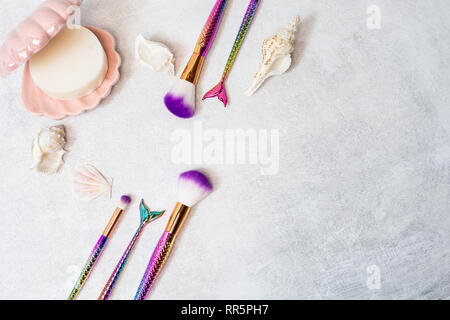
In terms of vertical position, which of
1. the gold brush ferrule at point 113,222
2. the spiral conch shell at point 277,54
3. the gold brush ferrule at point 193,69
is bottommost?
the gold brush ferrule at point 113,222

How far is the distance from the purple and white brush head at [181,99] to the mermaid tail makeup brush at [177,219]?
11 centimetres

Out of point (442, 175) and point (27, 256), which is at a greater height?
point (442, 175)

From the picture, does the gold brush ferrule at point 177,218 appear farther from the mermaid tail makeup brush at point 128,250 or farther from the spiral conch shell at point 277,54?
the spiral conch shell at point 277,54

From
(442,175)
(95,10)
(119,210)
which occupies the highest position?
(95,10)

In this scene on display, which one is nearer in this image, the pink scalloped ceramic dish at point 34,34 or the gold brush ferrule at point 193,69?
the pink scalloped ceramic dish at point 34,34

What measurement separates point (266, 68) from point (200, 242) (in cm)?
33

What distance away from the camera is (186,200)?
623 millimetres

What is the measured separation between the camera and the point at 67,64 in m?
0.60

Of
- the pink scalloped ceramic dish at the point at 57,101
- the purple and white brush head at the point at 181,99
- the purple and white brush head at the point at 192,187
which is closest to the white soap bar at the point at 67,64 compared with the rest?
the pink scalloped ceramic dish at the point at 57,101

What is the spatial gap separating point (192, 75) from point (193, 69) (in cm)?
1

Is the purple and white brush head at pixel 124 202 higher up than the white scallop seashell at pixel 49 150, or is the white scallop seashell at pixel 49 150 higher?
the white scallop seashell at pixel 49 150

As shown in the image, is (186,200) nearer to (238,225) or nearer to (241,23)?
(238,225)

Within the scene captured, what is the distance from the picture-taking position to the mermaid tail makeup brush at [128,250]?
24.8 inches

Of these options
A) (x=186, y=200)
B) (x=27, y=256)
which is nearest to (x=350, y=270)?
(x=186, y=200)
